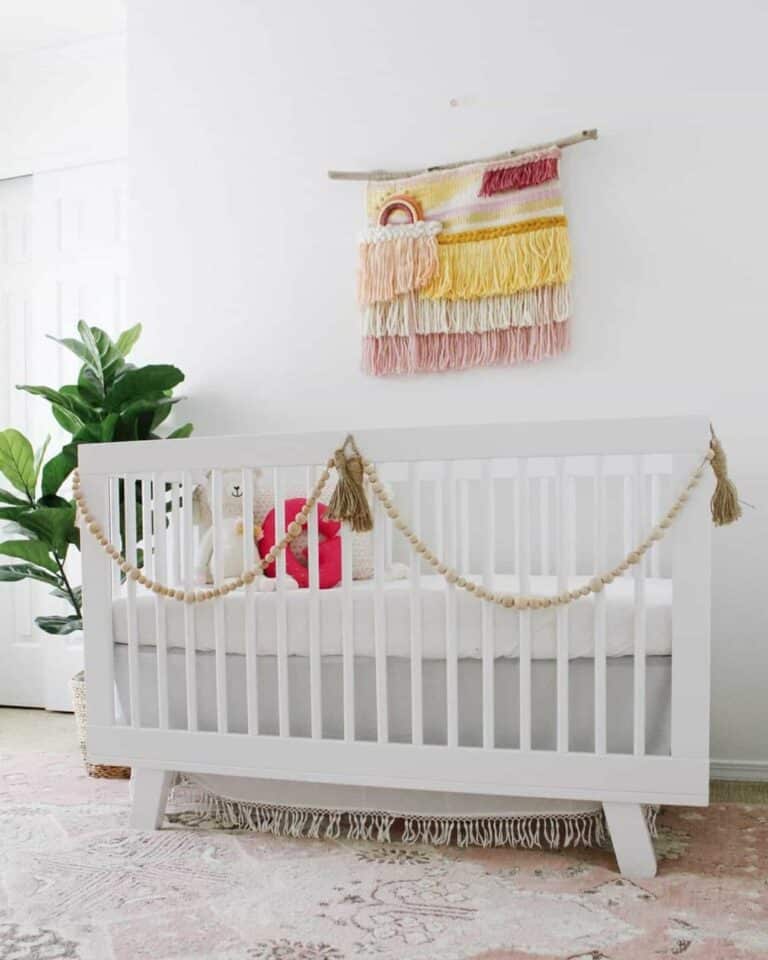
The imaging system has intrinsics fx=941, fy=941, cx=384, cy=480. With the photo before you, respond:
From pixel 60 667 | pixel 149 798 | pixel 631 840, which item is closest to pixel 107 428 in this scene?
pixel 149 798

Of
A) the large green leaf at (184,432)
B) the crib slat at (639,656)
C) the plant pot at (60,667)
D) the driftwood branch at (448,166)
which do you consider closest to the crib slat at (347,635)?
the crib slat at (639,656)

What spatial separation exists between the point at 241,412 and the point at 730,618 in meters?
1.40

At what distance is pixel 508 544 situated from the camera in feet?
7.96

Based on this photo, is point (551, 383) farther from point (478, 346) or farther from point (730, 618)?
point (730, 618)

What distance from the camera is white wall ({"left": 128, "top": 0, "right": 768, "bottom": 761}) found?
2.27 meters

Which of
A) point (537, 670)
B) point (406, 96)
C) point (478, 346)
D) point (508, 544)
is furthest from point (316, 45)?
point (537, 670)

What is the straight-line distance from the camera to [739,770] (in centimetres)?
225

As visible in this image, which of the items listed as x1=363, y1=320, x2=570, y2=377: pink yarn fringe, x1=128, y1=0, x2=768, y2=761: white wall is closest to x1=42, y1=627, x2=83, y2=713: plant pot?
x1=128, y1=0, x2=768, y2=761: white wall

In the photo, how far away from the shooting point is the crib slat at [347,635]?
67.7 inches

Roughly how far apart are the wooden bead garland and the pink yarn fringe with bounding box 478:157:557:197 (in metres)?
1.02

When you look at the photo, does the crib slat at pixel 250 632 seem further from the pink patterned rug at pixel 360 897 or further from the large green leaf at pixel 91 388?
the large green leaf at pixel 91 388

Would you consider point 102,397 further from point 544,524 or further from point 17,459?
point 544,524

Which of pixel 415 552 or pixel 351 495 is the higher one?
pixel 351 495

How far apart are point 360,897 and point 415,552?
0.58 m
